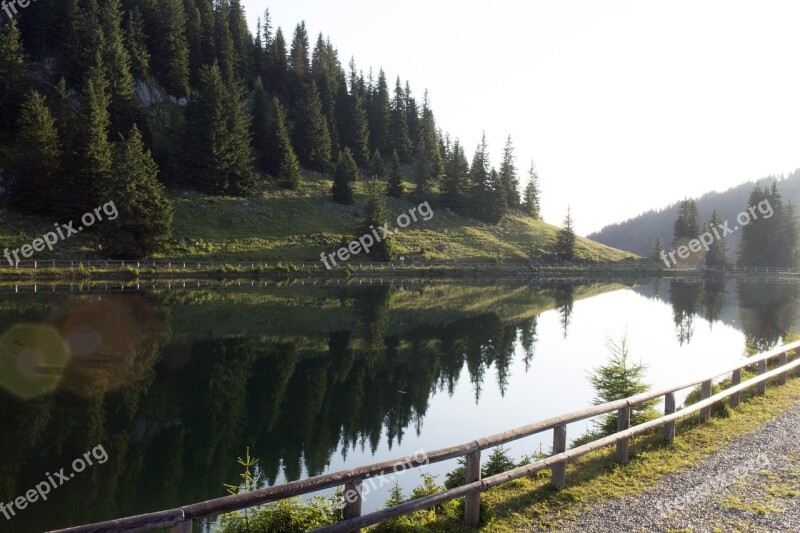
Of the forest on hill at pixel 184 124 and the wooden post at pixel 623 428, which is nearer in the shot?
the wooden post at pixel 623 428

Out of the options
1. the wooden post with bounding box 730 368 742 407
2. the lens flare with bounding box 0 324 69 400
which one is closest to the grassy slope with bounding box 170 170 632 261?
the lens flare with bounding box 0 324 69 400

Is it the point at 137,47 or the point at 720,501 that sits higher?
the point at 137,47

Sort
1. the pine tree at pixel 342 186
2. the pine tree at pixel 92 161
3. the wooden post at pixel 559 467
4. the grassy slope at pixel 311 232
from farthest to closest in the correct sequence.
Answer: the pine tree at pixel 342 186, the grassy slope at pixel 311 232, the pine tree at pixel 92 161, the wooden post at pixel 559 467

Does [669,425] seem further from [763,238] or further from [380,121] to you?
[380,121]

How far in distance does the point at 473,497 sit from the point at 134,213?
6092cm

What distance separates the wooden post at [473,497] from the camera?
23.7 ft

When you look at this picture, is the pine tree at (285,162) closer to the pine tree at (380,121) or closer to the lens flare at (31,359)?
the pine tree at (380,121)

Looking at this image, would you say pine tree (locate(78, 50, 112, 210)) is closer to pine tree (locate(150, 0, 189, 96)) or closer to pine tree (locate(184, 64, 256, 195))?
pine tree (locate(184, 64, 256, 195))

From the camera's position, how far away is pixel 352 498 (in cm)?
624

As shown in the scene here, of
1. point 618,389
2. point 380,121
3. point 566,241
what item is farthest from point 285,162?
point 618,389

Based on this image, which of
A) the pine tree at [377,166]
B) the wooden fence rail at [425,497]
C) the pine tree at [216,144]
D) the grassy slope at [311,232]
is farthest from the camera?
the pine tree at [377,166]

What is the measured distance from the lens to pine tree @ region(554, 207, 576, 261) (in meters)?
93.8

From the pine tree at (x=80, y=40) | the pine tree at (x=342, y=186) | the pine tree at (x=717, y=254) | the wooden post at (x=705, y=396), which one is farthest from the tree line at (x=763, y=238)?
the pine tree at (x=80, y=40)

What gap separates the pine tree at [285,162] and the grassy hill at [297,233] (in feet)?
6.69
